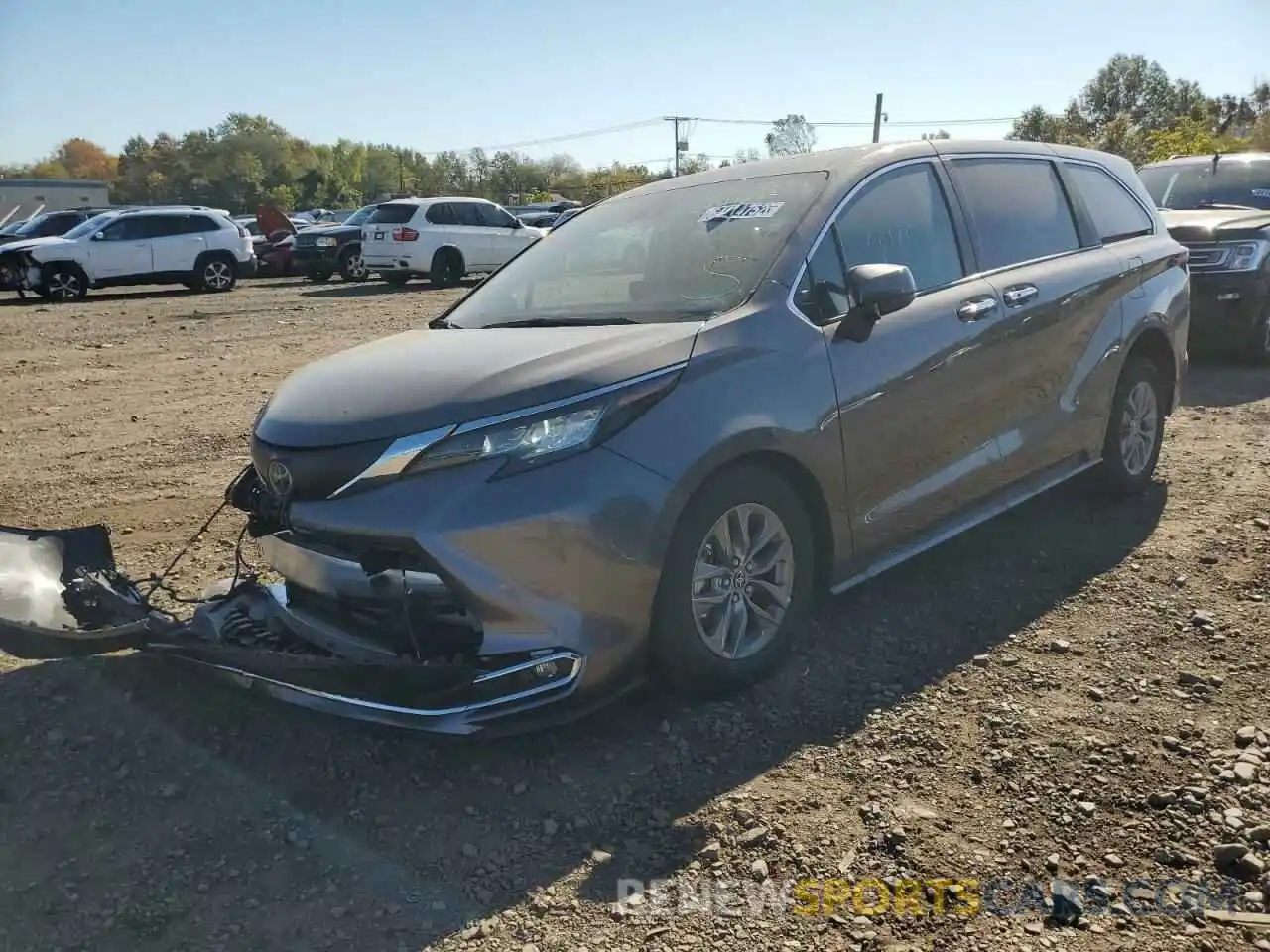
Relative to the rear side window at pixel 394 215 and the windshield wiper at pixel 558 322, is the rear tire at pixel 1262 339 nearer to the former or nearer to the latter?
the windshield wiper at pixel 558 322

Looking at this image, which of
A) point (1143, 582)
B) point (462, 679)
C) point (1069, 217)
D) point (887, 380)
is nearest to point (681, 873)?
point (462, 679)

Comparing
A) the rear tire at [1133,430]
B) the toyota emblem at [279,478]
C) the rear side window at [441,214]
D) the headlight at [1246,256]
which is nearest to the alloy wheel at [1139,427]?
the rear tire at [1133,430]

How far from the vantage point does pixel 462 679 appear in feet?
10.00

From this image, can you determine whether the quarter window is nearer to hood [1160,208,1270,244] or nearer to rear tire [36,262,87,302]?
hood [1160,208,1270,244]

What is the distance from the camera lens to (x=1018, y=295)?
461 centimetres

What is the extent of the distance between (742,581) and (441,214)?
19.6m

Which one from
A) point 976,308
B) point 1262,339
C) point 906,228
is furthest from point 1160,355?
point 1262,339

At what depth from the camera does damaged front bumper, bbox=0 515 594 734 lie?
3.06m

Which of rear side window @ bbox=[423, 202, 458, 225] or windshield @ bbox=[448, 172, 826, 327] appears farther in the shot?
rear side window @ bbox=[423, 202, 458, 225]

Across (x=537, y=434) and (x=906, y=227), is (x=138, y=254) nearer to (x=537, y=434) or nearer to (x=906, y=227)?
(x=906, y=227)

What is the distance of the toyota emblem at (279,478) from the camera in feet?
11.0

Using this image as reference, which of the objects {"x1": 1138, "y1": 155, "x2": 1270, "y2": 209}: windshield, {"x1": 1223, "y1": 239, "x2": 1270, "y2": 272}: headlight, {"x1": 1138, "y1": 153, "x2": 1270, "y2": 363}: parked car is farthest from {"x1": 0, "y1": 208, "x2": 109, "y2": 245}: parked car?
{"x1": 1223, "y1": 239, "x2": 1270, "y2": 272}: headlight

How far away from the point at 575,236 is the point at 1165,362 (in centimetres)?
315

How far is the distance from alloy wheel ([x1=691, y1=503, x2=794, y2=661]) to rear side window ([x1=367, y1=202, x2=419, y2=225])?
19.3m
